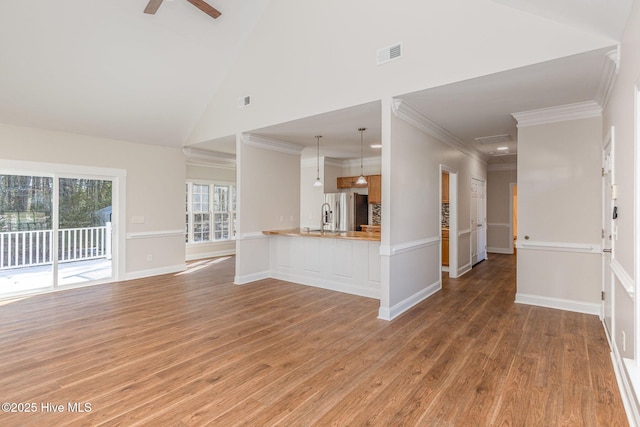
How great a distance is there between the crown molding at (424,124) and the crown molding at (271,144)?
107 inches

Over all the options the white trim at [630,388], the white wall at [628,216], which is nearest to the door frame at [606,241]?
the white wall at [628,216]

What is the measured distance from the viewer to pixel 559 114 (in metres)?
4.20

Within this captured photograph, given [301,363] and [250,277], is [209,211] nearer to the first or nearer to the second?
[250,277]

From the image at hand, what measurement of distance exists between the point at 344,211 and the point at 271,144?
301 cm

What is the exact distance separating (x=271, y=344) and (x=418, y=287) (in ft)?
7.91

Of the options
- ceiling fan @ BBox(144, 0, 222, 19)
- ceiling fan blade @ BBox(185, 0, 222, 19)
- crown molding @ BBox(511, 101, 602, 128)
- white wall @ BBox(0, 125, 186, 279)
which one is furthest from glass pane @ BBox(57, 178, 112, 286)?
crown molding @ BBox(511, 101, 602, 128)

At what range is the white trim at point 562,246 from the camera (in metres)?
4.05

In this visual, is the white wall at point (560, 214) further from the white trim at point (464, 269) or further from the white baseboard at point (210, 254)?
the white baseboard at point (210, 254)

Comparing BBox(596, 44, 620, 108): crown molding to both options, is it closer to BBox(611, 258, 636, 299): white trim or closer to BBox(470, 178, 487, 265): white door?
BBox(611, 258, 636, 299): white trim

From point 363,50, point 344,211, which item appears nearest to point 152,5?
point 363,50

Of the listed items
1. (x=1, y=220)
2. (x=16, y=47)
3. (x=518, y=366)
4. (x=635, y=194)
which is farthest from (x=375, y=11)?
(x=1, y=220)

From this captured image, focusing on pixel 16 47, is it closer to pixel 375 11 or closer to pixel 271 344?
pixel 375 11

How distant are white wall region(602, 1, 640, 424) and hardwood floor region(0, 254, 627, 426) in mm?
267

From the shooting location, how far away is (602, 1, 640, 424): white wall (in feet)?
6.69
